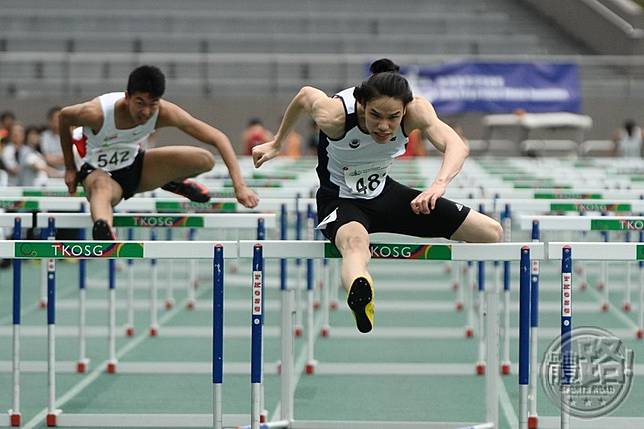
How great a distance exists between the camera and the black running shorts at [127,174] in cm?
799

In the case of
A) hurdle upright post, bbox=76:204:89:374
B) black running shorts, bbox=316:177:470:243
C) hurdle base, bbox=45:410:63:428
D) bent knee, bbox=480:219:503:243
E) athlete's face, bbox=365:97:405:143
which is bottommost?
hurdle base, bbox=45:410:63:428

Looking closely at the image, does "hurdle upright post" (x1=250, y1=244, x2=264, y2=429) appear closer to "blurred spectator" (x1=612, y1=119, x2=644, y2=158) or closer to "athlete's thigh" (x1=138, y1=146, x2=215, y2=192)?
"athlete's thigh" (x1=138, y1=146, x2=215, y2=192)

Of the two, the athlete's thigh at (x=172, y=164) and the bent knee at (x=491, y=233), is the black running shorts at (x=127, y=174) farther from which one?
the bent knee at (x=491, y=233)

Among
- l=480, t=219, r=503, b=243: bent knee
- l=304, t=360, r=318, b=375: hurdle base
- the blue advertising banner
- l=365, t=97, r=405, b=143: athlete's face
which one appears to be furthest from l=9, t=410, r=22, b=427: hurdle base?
the blue advertising banner

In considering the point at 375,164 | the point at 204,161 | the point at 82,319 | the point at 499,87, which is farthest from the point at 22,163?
the point at 499,87

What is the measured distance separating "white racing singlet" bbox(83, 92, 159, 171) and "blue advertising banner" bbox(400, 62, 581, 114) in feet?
50.3

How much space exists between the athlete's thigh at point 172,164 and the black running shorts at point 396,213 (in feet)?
6.43

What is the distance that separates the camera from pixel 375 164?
6.21m

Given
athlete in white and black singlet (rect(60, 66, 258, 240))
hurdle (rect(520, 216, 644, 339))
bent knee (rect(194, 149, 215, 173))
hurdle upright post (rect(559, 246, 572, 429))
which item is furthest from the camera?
bent knee (rect(194, 149, 215, 173))

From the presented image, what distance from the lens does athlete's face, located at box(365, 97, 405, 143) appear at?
224 inches

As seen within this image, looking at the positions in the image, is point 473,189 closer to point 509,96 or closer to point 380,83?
point 380,83

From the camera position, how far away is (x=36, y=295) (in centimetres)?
1324

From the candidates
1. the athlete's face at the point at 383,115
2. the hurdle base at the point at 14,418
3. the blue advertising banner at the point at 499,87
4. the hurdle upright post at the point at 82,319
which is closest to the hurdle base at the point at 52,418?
the hurdle base at the point at 14,418

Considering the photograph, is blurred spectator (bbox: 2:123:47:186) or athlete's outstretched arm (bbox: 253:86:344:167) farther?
blurred spectator (bbox: 2:123:47:186)
